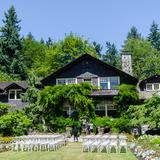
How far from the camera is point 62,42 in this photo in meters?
64.4

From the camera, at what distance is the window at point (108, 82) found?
3572 cm

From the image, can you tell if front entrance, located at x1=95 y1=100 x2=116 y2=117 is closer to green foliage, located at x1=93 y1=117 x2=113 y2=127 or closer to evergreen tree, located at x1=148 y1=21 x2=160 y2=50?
green foliage, located at x1=93 y1=117 x2=113 y2=127

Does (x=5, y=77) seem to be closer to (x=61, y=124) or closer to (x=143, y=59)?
(x=61, y=124)

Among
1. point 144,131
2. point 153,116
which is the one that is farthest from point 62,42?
point 153,116

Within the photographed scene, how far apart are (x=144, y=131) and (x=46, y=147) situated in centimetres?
1171

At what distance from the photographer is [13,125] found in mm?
29188

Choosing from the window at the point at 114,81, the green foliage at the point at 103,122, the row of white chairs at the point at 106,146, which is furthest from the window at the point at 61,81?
the row of white chairs at the point at 106,146

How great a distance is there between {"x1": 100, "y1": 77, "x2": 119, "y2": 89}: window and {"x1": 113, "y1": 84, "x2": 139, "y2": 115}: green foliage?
274cm

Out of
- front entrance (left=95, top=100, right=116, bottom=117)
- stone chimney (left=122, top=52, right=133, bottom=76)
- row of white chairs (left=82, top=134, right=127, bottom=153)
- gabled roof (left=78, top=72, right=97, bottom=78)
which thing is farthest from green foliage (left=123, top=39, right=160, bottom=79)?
row of white chairs (left=82, top=134, right=127, bottom=153)

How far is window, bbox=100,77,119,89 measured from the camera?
1406 inches

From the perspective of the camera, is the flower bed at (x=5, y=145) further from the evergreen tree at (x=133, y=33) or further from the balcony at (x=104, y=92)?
the evergreen tree at (x=133, y=33)

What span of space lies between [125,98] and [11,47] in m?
35.5

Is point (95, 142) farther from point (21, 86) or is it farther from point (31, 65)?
point (31, 65)

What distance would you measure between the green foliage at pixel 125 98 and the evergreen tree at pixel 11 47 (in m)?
30.8
